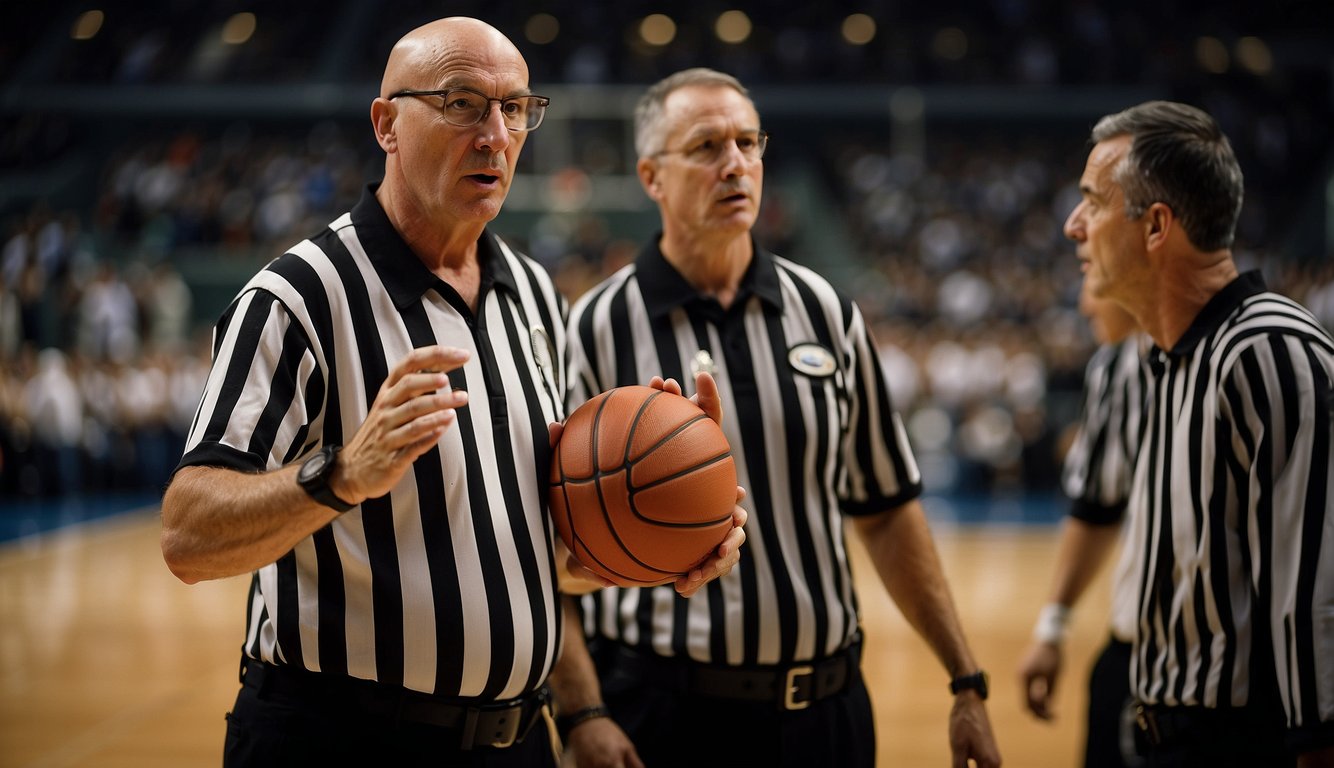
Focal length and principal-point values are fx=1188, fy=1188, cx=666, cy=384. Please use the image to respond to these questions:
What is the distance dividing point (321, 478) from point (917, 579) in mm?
1470

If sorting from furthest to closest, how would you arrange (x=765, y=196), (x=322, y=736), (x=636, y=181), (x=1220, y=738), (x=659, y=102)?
(x=765, y=196), (x=636, y=181), (x=659, y=102), (x=1220, y=738), (x=322, y=736)

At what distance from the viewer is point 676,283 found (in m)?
2.74

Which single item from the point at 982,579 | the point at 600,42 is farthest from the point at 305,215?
the point at 982,579

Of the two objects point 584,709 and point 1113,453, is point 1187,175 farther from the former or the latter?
point 584,709

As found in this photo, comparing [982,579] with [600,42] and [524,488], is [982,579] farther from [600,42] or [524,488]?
[600,42]

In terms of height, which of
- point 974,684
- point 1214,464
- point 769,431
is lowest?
point 974,684

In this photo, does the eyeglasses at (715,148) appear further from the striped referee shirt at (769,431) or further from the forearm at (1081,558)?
the forearm at (1081,558)

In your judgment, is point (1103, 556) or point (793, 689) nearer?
point (793, 689)

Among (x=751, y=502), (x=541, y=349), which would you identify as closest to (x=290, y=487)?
(x=541, y=349)

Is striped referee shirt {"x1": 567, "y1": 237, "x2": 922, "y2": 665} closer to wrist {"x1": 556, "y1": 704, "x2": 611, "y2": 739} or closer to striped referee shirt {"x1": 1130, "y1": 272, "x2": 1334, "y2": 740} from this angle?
wrist {"x1": 556, "y1": 704, "x2": 611, "y2": 739}

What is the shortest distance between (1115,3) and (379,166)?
12986 millimetres

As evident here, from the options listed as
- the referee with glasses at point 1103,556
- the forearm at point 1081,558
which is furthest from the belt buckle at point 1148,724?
the forearm at point 1081,558

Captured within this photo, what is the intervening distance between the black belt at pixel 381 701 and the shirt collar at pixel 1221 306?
154cm

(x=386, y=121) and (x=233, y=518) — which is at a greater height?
(x=386, y=121)
